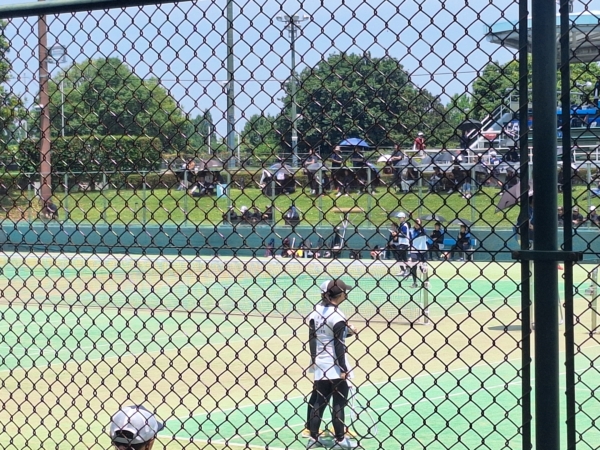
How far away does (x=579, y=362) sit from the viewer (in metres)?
14.0

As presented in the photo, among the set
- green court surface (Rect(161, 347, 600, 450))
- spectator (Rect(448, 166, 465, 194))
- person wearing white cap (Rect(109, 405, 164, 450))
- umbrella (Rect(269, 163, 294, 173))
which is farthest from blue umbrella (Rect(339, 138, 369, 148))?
green court surface (Rect(161, 347, 600, 450))

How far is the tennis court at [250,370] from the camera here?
5527mm

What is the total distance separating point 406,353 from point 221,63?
1132 centimetres

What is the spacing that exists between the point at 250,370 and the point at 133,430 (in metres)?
9.10

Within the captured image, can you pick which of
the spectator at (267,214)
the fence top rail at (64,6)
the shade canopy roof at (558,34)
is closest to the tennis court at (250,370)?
the spectator at (267,214)

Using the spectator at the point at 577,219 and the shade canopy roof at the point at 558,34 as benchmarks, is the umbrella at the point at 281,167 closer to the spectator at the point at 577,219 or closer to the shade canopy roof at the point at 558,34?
the shade canopy roof at the point at 558,34

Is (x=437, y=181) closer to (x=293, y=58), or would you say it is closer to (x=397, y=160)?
(x=397, y=160)

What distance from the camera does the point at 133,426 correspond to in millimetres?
4836

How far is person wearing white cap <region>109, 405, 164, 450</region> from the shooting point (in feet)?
15.7

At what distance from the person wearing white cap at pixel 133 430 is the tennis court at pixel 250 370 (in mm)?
331

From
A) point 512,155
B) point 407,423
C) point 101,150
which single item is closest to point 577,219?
point 407,423

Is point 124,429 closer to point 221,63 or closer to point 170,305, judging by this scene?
point 221,63

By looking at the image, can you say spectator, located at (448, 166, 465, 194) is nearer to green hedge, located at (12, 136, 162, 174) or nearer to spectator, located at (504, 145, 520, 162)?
spectator, located at (504, 145, 520, 162)

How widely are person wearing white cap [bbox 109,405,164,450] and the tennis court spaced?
33cm
